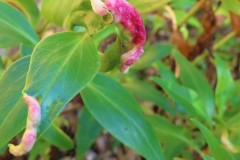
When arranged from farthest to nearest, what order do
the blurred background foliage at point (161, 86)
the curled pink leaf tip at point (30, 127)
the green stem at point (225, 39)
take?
the green stem at point (225, 39) < the blurred background foliage at point (161, 86) < the curled pink leaf tip at point (30, 127)

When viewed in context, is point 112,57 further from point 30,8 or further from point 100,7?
point 30,8

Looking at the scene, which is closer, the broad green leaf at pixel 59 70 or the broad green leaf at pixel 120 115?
the broad green leaf at pixel 59 70

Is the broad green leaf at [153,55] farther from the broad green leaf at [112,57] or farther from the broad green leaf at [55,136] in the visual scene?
the broad green leaf at [112,57]

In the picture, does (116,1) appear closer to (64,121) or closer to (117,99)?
(117,99)

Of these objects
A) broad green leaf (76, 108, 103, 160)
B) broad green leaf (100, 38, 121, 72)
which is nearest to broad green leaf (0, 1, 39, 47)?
broad green leaf (100, 38, 121, 72)

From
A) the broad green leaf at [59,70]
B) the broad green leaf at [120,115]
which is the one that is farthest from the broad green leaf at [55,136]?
the broad green leaf at [59,70]

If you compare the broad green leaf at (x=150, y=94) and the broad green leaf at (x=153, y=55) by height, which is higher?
the broad green leaf at (x=153, y=55)

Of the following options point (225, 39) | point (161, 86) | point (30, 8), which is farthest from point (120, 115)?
point (225, 39)
